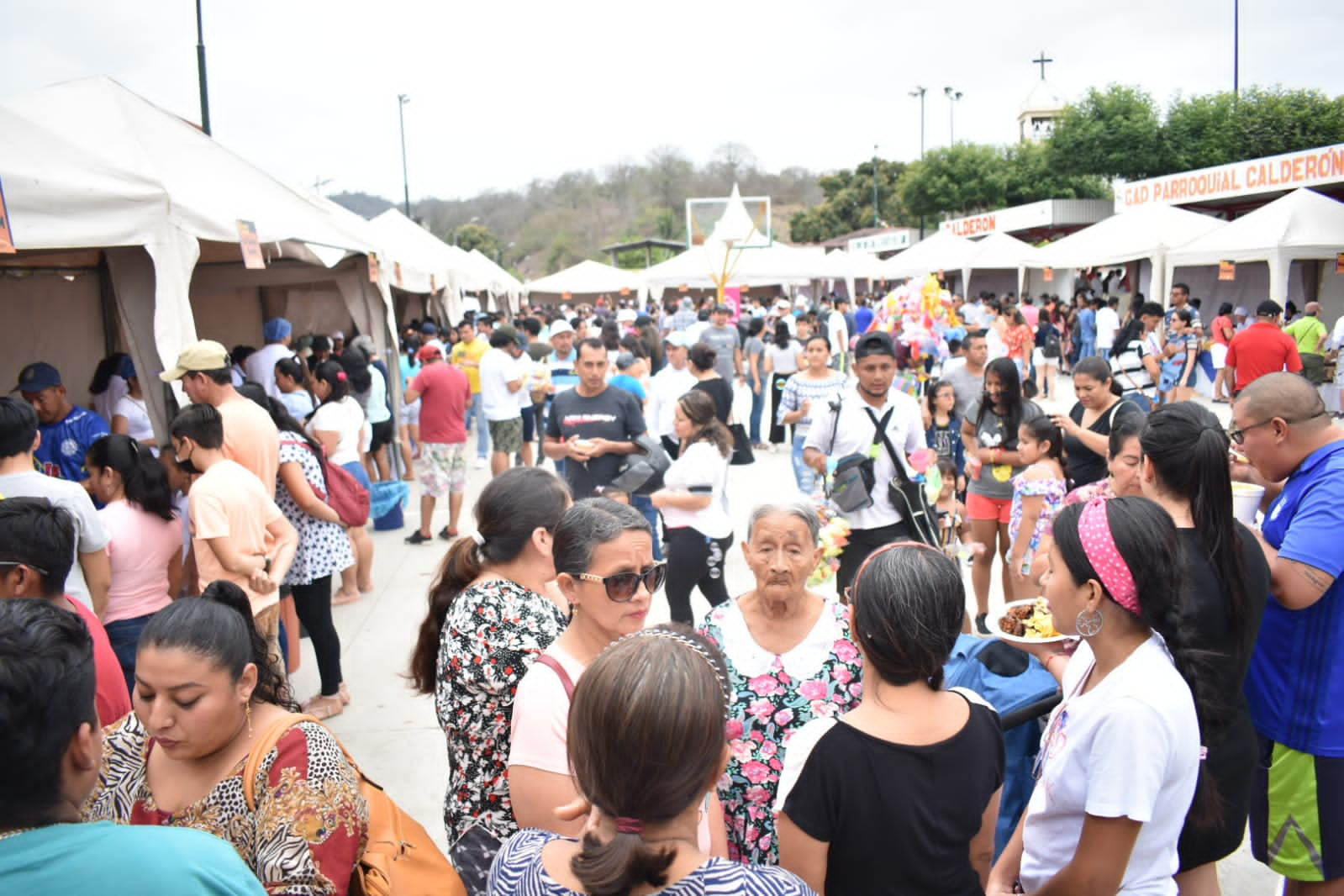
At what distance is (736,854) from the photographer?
2.26 m

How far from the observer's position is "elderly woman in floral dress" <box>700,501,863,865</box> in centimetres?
223

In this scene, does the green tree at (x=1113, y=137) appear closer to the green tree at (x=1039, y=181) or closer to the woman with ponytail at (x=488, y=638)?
the green tree at (x=1039, y=181)

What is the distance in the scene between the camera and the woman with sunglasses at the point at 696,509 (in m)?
4.81

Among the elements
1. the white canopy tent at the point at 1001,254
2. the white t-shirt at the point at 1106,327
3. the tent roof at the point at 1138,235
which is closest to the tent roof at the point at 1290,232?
the tent roof at the point at 1138,235

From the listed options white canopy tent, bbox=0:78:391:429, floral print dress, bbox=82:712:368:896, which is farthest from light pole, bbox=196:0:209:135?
floral print dress, bbox=82:712:368:896

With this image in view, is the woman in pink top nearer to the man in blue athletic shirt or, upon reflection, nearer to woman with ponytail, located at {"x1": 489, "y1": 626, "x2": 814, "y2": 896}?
the man in blue athletic shirt

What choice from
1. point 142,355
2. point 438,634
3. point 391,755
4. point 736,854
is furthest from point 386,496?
point 736,854

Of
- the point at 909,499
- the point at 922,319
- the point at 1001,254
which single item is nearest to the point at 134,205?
the point at 909,499

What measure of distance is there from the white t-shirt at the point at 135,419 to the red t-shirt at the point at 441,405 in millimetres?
2217

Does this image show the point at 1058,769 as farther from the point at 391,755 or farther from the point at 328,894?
the point at 391,755

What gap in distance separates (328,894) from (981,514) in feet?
14.6

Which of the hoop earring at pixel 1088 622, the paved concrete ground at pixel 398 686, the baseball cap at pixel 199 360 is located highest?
the baseball cap at pixel 199 360

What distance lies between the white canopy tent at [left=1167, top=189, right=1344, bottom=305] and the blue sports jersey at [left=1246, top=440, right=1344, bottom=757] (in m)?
15.0

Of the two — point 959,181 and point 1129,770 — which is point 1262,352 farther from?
point 959,181
